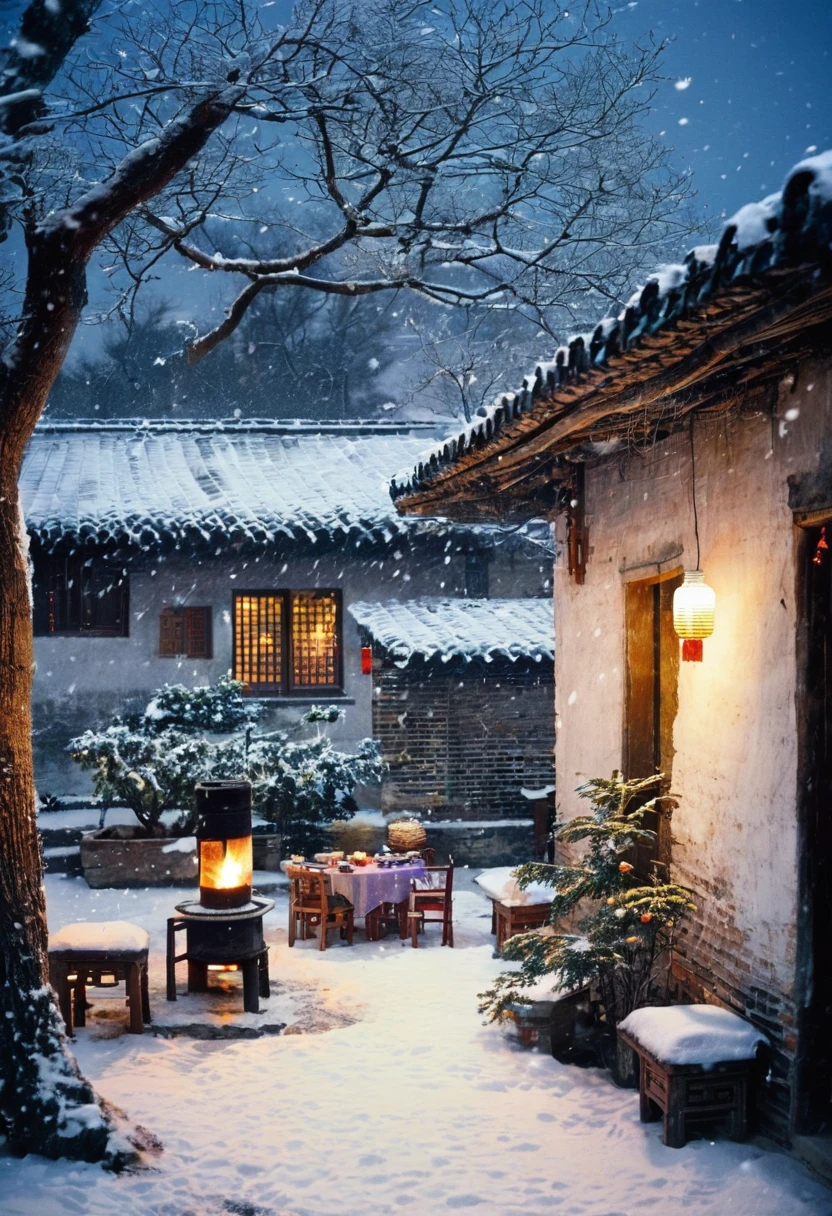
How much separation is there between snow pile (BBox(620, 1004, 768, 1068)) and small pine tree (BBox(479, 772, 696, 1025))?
60 cm

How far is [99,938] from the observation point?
7.47m

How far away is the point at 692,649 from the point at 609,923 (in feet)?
5.29

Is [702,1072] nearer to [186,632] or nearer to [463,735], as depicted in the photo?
[463,735]

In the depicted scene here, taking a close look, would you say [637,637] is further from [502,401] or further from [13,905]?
[13,905]

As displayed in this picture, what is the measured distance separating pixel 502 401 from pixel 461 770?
9.20 metres

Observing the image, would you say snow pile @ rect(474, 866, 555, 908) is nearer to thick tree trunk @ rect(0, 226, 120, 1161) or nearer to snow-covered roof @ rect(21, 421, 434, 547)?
thick tree trunk @ rect(0, 226, 120, 1161)

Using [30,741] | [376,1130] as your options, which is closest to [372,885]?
[376,1130]

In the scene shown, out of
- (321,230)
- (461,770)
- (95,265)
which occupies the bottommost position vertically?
(461,770)

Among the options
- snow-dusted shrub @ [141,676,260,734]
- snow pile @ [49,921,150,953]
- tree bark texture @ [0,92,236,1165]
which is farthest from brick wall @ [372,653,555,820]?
tree bark texture @ [0,92,236,1165]

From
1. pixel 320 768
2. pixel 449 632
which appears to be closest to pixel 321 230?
pixel 449 632

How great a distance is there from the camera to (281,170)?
807 centimetres

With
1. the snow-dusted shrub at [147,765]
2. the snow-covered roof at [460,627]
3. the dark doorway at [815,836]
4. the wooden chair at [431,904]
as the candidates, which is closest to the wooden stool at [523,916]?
the wooden chair at [431,904]

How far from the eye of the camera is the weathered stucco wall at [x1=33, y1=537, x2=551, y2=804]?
16125 mm

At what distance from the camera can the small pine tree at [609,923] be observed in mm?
6117
